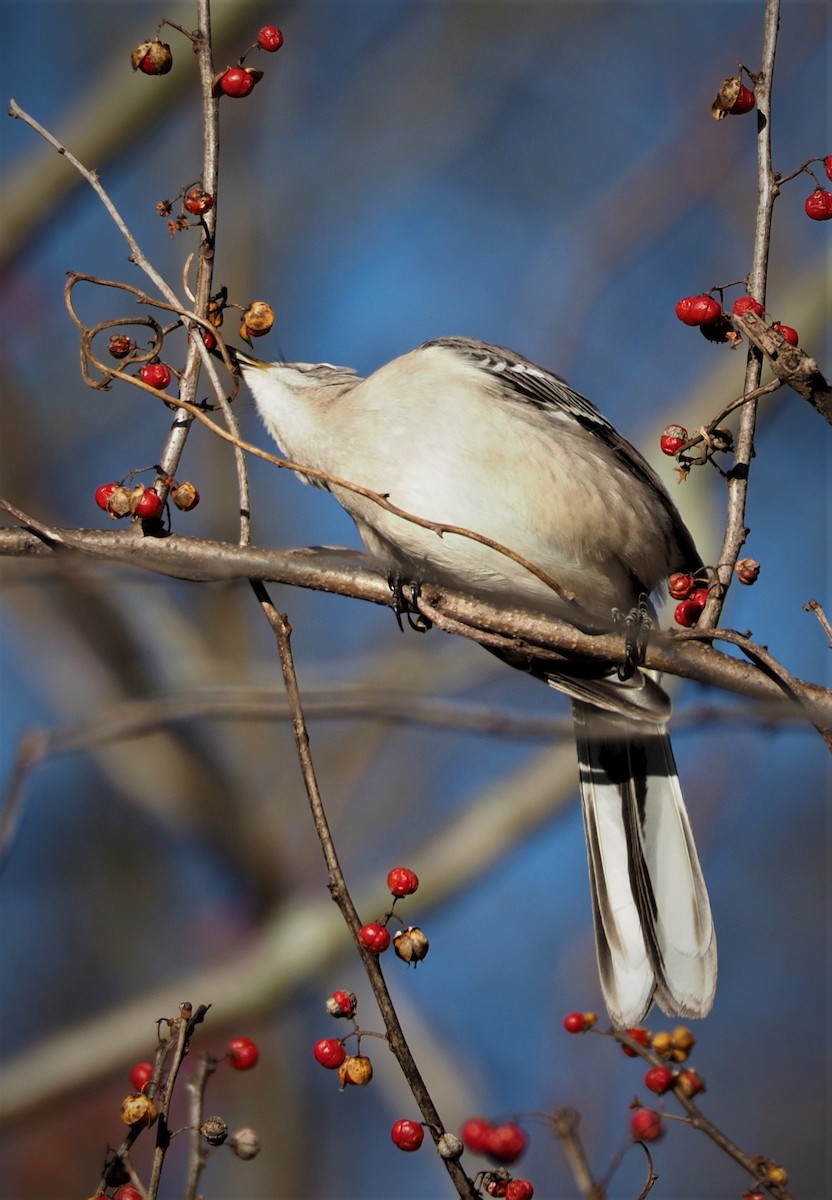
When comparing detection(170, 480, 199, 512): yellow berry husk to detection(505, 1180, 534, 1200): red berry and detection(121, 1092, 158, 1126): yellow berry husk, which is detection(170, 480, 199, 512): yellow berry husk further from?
detection(505, 1180, 534, 1200): red berry

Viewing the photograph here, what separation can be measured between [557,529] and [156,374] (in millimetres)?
1450

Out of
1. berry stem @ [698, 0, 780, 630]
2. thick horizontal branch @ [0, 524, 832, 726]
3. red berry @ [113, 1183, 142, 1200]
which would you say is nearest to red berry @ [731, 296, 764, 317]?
A: berry stem @ [698, 0, 780, 630]

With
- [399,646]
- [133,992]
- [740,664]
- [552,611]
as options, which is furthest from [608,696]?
[133,992]

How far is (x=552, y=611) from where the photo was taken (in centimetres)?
323

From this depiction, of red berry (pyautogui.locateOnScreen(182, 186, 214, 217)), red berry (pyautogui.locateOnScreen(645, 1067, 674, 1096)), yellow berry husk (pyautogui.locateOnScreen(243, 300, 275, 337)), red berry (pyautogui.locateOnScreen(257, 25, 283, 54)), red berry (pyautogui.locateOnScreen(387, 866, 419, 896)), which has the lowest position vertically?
red berry (pyautogui.locateOnScreen(645, 1067, 674, 1096))

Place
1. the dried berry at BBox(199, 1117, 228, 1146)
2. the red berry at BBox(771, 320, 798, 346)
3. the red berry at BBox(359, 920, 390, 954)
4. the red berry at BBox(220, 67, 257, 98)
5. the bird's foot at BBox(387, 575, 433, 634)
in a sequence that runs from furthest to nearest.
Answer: the bird's foot at BBox(387, 575, 433, 634)
the red berry at BBox(220, 67, 257, 98)
the red berry at BBox(771, 320, 798, 346)
the red berry at BBox(359, 920, 390, 954)
the dried berry at BBox(199, 1117, 228, 1146)

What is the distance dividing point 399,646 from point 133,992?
265 cm

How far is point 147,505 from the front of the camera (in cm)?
268

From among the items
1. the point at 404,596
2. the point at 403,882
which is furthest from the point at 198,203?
the point at 403,882

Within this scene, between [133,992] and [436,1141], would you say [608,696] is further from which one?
[133,992]

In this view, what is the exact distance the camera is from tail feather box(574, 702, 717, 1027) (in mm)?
3396

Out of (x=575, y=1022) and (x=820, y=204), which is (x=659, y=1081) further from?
(x=820, y=204)

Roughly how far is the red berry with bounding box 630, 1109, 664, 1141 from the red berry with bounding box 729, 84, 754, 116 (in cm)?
227

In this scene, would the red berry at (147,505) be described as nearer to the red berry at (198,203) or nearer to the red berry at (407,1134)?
the red berry at (198,203)
